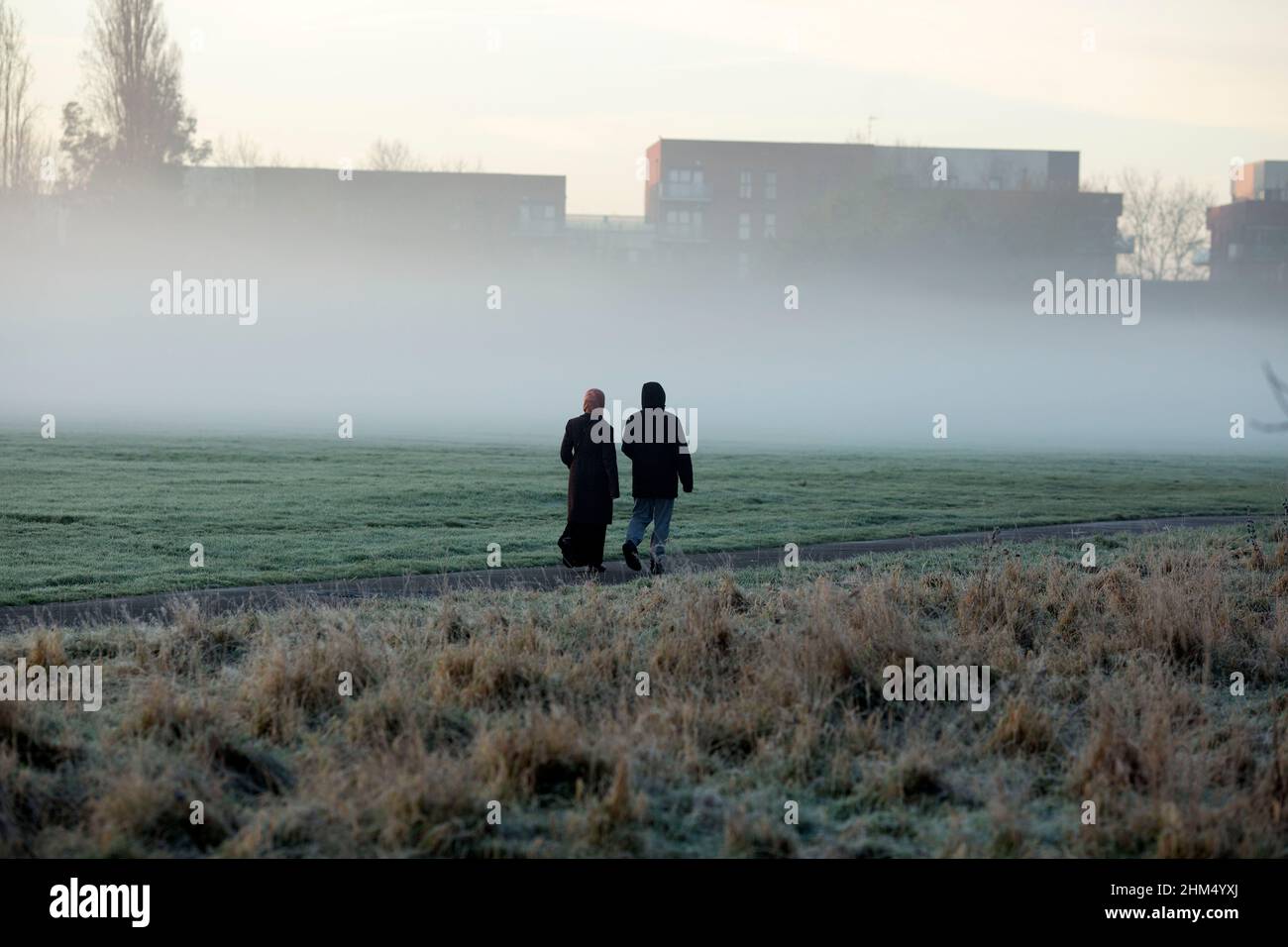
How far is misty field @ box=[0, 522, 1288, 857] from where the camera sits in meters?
6.89

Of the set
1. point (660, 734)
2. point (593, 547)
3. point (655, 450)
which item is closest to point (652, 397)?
point (655, 450)

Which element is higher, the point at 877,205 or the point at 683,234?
the point at 877,205

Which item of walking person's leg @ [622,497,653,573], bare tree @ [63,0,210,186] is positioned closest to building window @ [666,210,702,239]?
bare tree @ [63,0,210,186]

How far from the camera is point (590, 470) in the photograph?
49.0 ft

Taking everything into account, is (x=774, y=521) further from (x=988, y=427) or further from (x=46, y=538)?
(x=988, y=427)

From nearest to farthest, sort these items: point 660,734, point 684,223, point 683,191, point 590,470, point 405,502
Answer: point 660,734 → point 590,470 → point 405,502 → point 683,191 → point 684,223

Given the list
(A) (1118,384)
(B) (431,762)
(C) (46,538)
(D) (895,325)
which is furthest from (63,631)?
(A) (1118,384)

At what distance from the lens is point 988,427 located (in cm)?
7169

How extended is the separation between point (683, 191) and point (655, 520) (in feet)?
260

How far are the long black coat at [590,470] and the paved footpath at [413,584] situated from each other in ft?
2.58

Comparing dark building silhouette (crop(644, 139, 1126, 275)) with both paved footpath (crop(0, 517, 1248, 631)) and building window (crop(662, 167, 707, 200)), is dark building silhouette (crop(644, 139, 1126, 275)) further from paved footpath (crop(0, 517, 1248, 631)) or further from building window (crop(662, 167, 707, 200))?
paved footpath (crop(0, 517, 1248, 631))

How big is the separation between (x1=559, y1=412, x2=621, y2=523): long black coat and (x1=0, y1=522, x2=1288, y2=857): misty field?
2.76 meters

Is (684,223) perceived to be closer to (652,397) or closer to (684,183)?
(684,183)
